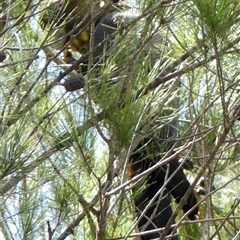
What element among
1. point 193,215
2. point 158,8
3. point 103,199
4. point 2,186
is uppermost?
point 158,8

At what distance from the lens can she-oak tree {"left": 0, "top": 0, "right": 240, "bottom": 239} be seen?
3.98 ft

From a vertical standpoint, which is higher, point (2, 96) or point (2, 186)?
point (2, 96)

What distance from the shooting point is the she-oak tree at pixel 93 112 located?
1213mm

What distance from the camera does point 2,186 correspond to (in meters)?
1.21

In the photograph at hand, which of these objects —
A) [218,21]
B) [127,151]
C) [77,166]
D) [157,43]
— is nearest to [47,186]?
[77,166]

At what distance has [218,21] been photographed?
1119mm

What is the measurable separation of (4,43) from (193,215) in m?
0.82

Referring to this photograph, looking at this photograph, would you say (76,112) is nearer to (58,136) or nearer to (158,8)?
(58,136)

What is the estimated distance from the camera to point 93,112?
47.4 inches

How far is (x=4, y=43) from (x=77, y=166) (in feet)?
0.87

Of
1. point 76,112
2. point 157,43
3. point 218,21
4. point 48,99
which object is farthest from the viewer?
point 157,43

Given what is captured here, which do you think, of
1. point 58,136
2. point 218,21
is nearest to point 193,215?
point 58,136

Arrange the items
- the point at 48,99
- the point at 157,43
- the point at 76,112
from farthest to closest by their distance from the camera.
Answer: the point at 157,43
the point at 48,99
the point at 76,112

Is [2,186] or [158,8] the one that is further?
[158,8]
